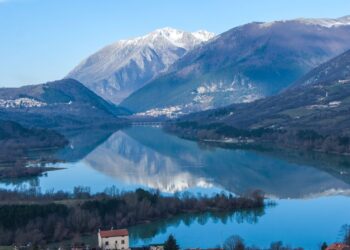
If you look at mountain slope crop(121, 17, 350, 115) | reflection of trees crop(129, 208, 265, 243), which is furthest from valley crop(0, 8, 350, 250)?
mountain slope crop(121, 17, 350, 115)

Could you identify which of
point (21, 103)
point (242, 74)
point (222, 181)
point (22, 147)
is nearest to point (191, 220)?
point (222, 181)

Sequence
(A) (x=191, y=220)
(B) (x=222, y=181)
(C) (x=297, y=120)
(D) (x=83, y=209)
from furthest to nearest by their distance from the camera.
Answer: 1. (C) (x=297, y=120)
2. (B) (x=222, y=181)
3. (A) (x=191, y=220)
4. (D) (x=83, y=209)

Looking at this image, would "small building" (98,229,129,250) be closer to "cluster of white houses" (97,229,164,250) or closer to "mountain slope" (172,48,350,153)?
"cluster of white houses" (97,229,164,250)

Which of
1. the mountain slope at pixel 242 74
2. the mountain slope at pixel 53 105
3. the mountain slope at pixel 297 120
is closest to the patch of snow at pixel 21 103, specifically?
the mountain slope at pixel 53 105

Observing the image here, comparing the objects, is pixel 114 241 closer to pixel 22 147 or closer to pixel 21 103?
pixel 22 147

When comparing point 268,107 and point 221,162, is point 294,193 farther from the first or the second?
point 268,107

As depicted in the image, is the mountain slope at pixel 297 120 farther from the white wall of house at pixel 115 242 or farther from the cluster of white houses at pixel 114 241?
the white wall of house at pixel 115 242
